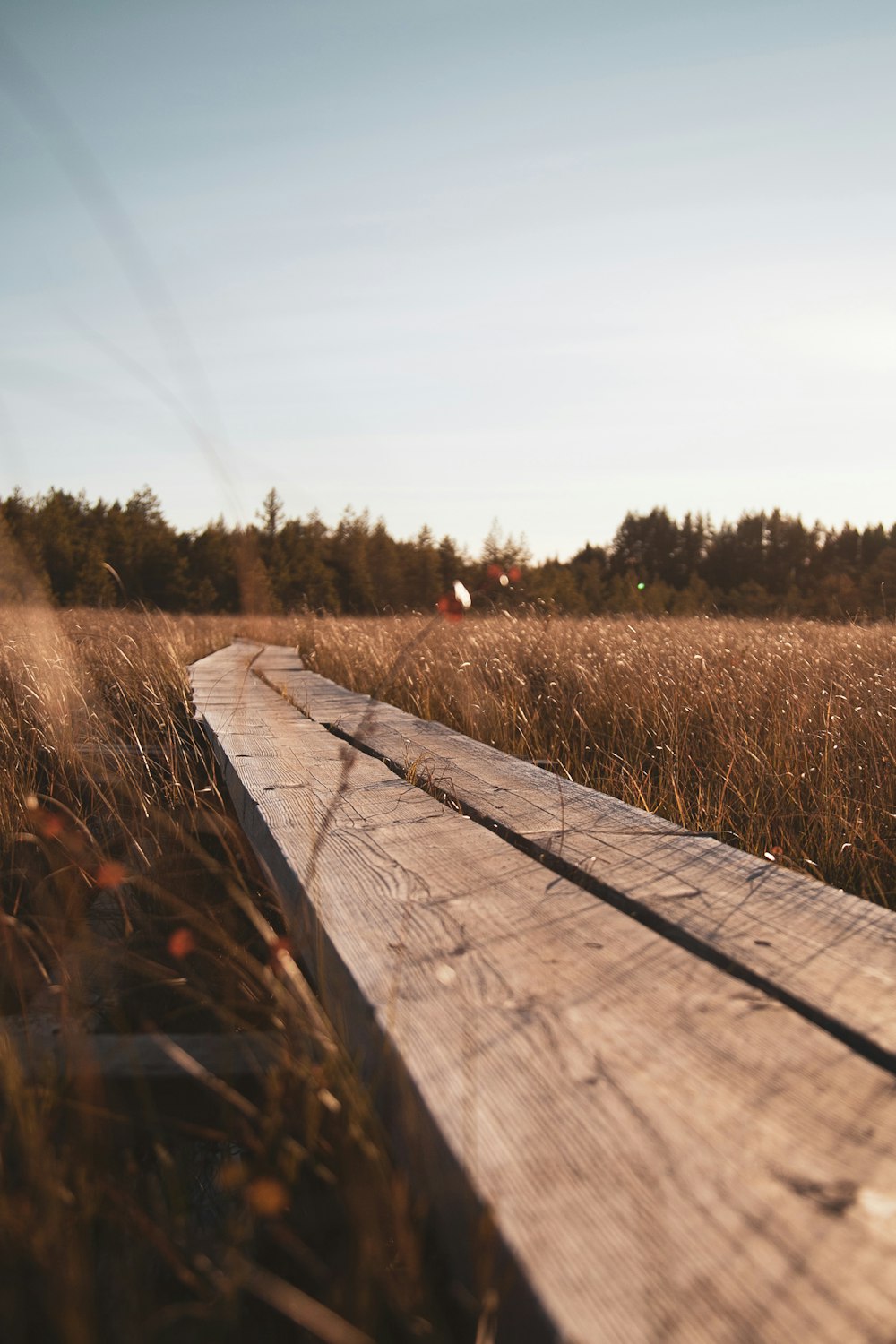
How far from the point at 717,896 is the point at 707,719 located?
2221 millimetres

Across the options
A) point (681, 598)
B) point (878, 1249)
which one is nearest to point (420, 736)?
point (878, 1249)

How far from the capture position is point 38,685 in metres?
3.31

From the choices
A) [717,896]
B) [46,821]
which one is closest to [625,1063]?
[717,896]

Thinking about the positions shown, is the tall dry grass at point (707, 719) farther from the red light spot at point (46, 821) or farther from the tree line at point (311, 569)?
the tree line at point (311, 569)

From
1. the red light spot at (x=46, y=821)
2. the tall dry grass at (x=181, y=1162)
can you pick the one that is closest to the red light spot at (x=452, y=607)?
the tall dry grass at (x=181, y=1162)

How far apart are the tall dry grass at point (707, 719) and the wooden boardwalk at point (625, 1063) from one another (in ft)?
1.28

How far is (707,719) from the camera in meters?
3.34

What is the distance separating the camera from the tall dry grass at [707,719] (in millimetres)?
2266

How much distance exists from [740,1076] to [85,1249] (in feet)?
2.32

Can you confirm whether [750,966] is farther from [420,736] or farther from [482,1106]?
[420,736]

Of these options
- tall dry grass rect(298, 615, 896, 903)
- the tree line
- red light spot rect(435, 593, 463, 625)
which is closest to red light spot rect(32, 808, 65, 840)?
tall dry grass rect(298, 615, 896, 903)

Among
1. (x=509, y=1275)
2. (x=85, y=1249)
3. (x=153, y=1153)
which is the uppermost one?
(x=509, y=1275)

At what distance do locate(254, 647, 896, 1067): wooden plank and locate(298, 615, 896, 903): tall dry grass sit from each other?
1.11ft

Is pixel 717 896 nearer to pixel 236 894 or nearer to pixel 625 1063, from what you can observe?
pixel 625 1063
